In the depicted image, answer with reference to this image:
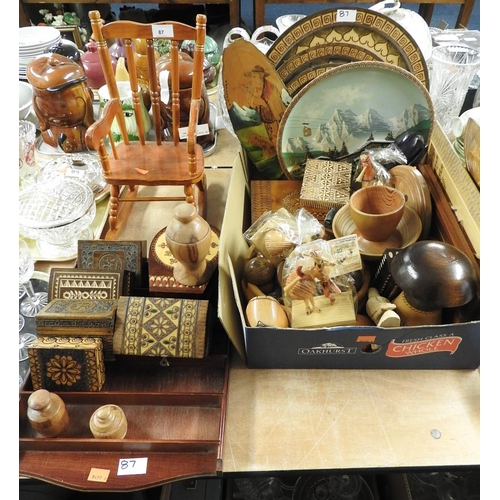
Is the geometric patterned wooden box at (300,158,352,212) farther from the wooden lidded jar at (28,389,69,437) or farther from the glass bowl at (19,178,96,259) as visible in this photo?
the wooden lidded jar at (28,389,69,437)

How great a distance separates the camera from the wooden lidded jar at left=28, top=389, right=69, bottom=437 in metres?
0.75

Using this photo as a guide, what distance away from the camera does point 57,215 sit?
3.76 ft

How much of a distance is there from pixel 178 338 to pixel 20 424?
32 centimetres

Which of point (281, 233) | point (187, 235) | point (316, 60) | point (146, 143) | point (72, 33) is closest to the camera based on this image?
point (187, 235)

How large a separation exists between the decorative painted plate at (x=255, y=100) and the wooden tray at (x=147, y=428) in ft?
1.82

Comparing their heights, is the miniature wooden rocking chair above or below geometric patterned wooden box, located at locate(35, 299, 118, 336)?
above

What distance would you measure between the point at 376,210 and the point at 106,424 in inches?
26.3

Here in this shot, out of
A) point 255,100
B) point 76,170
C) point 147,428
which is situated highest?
point 255,100

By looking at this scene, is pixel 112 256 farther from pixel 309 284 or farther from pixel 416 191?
pixel 416 191

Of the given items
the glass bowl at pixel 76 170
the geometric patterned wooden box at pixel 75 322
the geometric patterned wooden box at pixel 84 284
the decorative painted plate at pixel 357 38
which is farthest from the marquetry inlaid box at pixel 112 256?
the decorative painted plate at pixel 357 38

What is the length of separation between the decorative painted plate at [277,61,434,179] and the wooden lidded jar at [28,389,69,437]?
0.77m

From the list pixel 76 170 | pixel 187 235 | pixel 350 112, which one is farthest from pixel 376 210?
pixel 76 170

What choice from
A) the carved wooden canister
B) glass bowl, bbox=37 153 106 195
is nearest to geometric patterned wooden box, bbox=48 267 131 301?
glass bowl, bbox=37 153 106 195

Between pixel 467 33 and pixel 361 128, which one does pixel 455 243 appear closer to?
pixel 361 128
